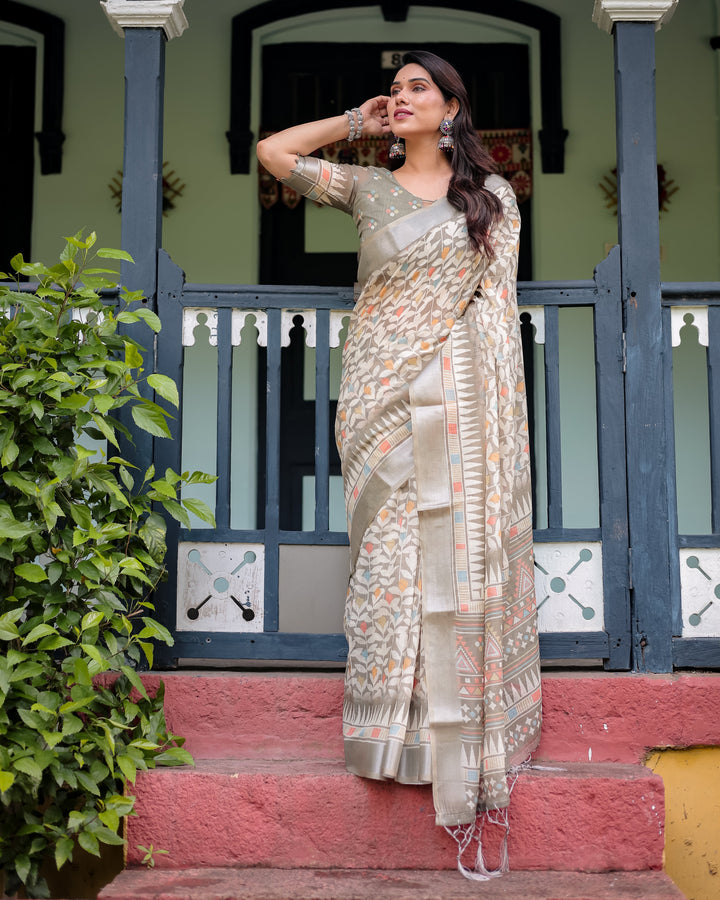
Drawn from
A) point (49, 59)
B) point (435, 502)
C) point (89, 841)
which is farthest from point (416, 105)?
point (49, 59)

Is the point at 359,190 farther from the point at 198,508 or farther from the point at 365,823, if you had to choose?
the point at 365,823

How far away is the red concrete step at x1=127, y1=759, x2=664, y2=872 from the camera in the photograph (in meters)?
2.92

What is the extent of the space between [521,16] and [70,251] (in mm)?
3577

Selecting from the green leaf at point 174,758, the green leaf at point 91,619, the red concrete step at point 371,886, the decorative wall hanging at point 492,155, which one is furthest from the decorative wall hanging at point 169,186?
the red concrete step at point 371,886

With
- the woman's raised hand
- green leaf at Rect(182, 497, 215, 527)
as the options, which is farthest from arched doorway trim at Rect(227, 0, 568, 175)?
Result: green leaf at Rect(182, 497, 215, 527)

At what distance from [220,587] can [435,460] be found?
34.3 inches

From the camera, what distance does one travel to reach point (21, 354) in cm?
296

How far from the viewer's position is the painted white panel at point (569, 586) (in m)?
3.37

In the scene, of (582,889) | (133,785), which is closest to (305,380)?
(133,785)

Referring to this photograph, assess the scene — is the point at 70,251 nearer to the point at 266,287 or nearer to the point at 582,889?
the point at 266,287

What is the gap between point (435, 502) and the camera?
300cm

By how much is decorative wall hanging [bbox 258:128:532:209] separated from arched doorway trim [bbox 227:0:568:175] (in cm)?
10

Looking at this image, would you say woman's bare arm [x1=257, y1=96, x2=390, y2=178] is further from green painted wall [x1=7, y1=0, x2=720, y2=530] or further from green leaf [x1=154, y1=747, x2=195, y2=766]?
green painted wall [x1=7, y1=0, x2=720, y2=530]

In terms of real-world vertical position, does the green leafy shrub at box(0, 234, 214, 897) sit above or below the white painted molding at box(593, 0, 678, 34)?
below
